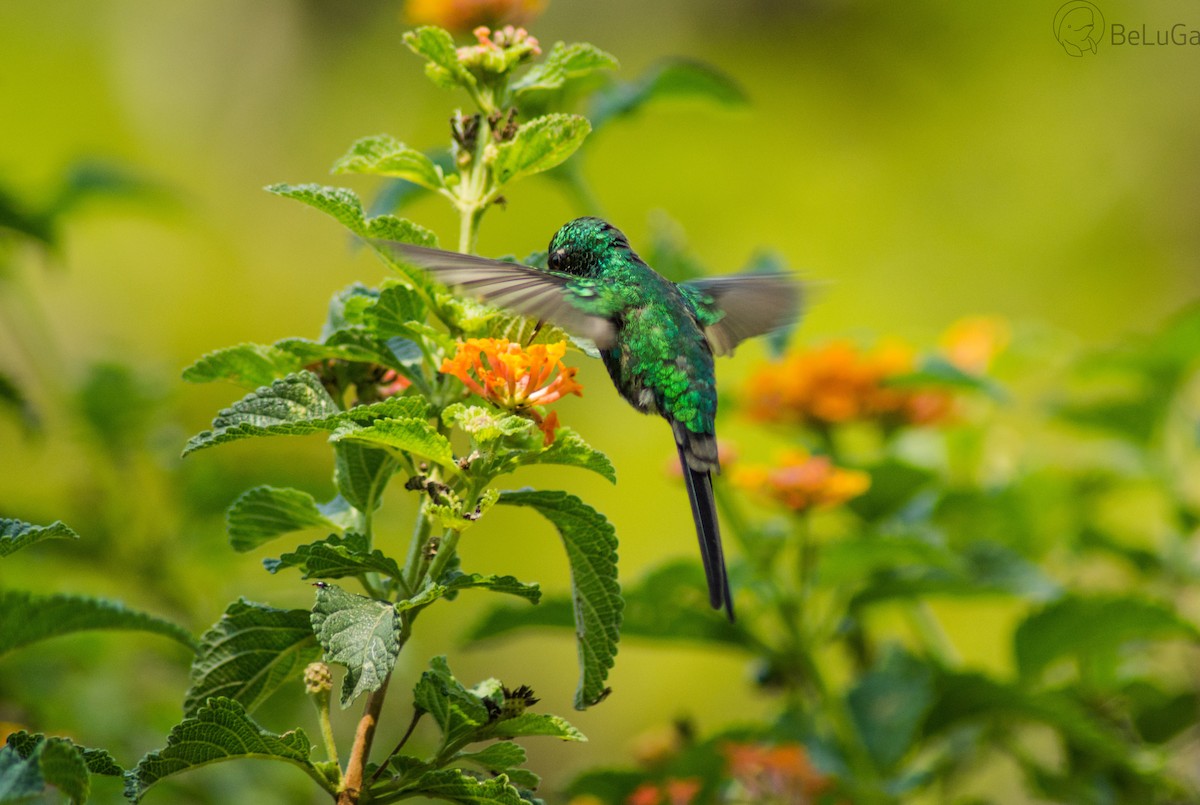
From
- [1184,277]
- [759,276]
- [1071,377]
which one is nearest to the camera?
[759,276]

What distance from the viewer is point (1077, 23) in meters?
3.64

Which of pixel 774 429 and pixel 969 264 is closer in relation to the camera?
pixel 774 429

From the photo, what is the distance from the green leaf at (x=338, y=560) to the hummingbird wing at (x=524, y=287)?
20 cm

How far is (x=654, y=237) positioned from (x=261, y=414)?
85 cm

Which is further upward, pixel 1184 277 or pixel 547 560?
pixel 1184 277

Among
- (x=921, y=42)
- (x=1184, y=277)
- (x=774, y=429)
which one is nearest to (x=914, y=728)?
(x=774, y=429)

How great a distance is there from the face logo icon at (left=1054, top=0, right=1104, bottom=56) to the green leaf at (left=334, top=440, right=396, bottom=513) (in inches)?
124

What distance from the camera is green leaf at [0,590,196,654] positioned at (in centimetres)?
83

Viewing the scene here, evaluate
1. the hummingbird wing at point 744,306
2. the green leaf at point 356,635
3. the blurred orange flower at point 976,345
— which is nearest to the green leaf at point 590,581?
the green leaf at point 356,635

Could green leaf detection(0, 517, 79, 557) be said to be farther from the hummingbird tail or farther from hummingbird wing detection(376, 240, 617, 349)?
the hummingbird tail

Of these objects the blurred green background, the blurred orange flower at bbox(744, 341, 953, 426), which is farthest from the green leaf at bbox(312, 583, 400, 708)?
the blurred green background

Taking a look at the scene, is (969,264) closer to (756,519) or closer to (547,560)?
(756,519)

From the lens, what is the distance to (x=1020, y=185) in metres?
3.74

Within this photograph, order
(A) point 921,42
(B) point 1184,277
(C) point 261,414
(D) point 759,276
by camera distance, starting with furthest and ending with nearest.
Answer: (A) point 921,42 < (B) point 1184,277 < (D) point 759,276 < (C) point 261,414
